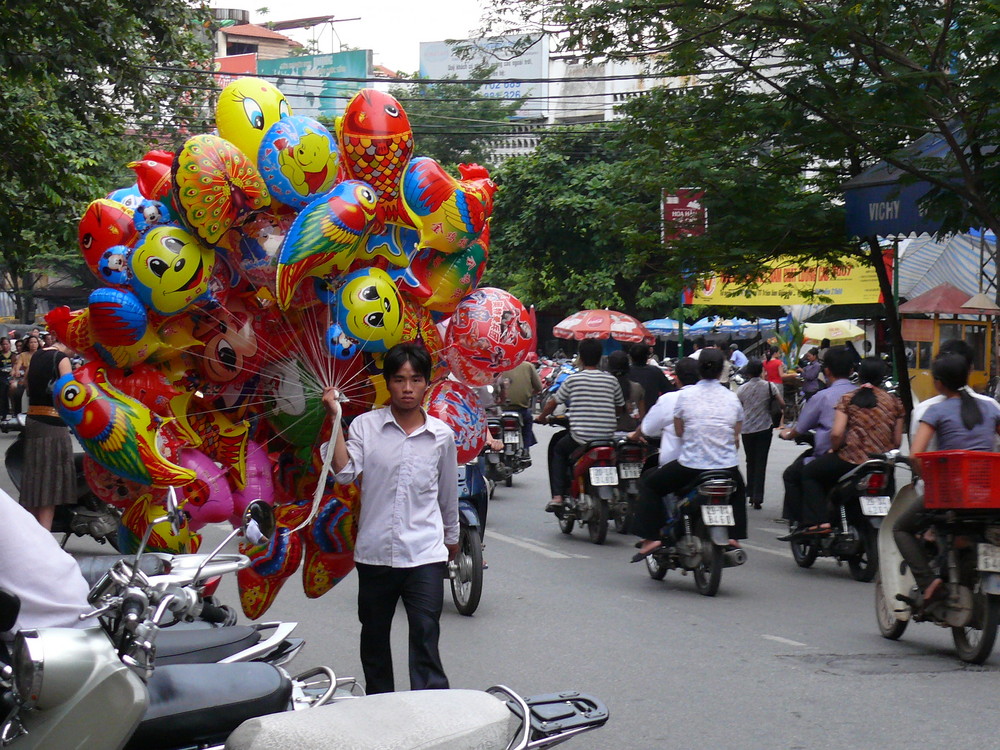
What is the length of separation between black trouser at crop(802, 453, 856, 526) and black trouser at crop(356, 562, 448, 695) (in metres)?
5.05

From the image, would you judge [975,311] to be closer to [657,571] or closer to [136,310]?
[657,571]

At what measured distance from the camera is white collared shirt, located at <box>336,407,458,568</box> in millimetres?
5188

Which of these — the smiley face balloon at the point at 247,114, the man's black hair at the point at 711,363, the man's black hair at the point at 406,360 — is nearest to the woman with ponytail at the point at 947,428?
the man's black hair at the point at 711,363

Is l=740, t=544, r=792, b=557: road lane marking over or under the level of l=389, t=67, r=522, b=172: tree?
under

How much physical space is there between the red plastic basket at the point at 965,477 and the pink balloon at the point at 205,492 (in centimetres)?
360

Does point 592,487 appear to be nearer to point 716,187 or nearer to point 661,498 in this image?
point 661,498

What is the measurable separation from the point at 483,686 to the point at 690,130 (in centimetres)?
742

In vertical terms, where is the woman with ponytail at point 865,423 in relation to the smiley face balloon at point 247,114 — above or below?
below

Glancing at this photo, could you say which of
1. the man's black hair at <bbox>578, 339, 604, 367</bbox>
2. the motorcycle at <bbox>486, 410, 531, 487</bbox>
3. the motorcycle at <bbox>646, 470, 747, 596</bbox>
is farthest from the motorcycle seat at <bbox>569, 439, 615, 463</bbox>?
the motorcycle at <bbox>486, 410, 531, 487</bbox>

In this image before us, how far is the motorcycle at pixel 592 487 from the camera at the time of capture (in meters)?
11.2

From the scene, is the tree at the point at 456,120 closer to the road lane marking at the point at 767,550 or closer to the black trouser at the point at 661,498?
the road lane marking at the point at 767,550

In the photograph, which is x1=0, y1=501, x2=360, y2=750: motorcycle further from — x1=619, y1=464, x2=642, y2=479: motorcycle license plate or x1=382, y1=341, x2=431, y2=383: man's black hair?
x1=619, y1=464, x2=642, y2=479: motorcycle license plate

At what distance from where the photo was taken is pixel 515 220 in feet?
123

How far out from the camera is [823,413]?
9836 mm
